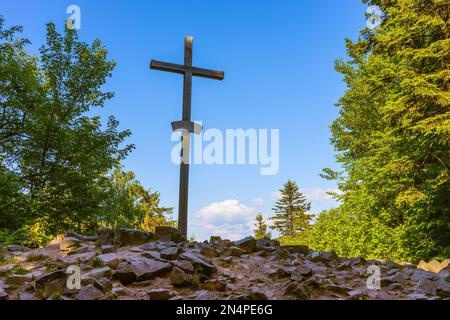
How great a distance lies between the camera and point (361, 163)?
16.1 meters


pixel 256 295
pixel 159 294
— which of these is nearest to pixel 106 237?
pixel 159 294

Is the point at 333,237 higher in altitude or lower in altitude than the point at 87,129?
lower

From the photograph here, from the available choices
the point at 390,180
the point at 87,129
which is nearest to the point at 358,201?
the point at 390,180

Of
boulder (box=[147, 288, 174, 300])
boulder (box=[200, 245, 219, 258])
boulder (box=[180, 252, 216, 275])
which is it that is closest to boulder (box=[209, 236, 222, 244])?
boulder (box=[200, 245, 219, 258])

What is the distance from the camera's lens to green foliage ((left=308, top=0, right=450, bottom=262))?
9.81m

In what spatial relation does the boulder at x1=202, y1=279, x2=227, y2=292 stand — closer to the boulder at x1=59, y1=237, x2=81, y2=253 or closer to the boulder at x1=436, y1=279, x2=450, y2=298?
the boulder at x1=59, y1=237, x2=81, y2=253

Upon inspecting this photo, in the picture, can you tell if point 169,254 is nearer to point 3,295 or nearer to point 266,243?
point 3,295

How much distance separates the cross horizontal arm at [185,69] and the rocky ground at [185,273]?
Answer: 3.98 meters

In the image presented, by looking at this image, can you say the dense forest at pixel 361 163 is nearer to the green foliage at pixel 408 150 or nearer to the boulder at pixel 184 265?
the green foliage at pixel 408 150

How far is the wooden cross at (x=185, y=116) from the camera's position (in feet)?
26.1

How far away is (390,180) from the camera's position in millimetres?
12016
